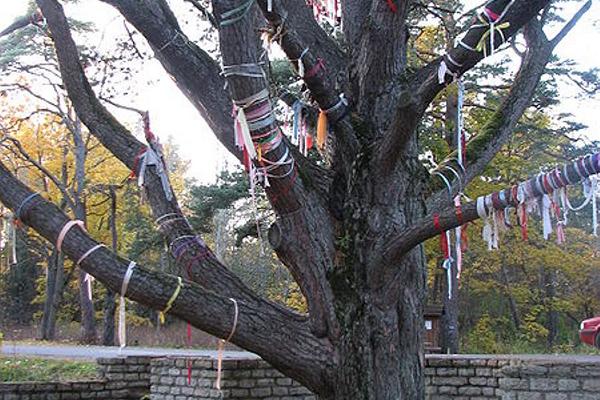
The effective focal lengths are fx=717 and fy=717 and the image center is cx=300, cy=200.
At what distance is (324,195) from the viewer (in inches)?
163

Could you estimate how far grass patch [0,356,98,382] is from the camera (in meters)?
8.98

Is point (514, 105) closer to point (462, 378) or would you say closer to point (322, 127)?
point (322, 127)

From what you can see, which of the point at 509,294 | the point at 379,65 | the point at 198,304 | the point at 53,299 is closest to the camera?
the point at 198,304

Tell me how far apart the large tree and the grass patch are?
5386mm

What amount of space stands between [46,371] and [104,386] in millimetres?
1713

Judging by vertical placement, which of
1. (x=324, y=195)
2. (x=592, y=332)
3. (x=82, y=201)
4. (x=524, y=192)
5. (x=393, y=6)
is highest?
(x=82, y=201)

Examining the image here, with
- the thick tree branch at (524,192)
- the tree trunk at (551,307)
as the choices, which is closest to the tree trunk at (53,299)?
the tree trunk at (551,307)

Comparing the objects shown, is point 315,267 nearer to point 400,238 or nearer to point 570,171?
point 400,238

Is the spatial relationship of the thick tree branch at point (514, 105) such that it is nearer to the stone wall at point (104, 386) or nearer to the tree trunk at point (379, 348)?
the tree trunk at point (379, 348)

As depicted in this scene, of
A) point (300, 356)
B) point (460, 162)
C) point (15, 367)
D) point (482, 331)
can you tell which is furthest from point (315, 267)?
point (482, 331)

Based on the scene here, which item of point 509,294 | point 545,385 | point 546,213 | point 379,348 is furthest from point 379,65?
point 509,294

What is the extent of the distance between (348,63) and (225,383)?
3.90 meters

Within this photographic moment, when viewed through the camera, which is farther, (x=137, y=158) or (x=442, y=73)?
(x=137, y=158)

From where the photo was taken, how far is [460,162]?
4.66m
